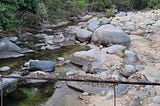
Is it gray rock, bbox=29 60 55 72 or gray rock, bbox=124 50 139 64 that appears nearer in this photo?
gray rock, bbox=29 60 55 72

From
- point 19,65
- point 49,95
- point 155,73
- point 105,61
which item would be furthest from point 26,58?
point 155,73

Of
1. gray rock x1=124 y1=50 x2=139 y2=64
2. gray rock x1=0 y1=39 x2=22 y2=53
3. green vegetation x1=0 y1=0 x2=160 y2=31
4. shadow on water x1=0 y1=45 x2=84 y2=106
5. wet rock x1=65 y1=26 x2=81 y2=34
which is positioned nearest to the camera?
shadow on water x1=0 y1=45 x2=84 y2=106

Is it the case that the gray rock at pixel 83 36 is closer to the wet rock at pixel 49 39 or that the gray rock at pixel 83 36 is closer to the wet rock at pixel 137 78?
the wet rock at pixel 49 39

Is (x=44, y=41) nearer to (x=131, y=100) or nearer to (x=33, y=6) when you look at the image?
(x=33, y=6)

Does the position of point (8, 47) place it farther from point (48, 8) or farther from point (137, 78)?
point (48, 8)

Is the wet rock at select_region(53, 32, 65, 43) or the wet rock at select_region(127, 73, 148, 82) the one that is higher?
the wet rock at select_region(127, 73, 148, 82)

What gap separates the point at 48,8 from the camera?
1505 centimetres

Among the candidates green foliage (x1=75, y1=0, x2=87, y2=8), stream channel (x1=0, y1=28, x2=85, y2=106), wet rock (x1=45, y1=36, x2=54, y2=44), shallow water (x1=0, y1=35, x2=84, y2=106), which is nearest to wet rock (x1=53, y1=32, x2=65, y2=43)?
wet rock (x1=45, y1=36, x2=54, y2=44)

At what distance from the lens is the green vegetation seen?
1021 centimetres

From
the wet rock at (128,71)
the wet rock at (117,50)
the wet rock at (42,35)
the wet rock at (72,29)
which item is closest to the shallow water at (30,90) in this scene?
the wet rock at (117,50)

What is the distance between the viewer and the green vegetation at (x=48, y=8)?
10211mm

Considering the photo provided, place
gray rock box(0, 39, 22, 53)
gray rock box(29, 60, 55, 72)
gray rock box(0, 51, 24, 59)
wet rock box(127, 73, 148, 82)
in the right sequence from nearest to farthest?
1. wet rock box(127, 73, 148, 82)
2. gray rock box(29, 60, 55, 72)
3. gray rock box(0, 51, 24, 59)
4. gray rock box(0, 39, 22, 53)

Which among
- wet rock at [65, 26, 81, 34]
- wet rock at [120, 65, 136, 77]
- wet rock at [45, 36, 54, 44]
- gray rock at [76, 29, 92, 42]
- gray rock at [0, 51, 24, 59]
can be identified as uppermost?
wet rock at [120, 65, 136, 77]

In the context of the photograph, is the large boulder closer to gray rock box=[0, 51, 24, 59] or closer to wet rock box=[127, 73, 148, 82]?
gray rock box=[0, 51, 24, 59]
